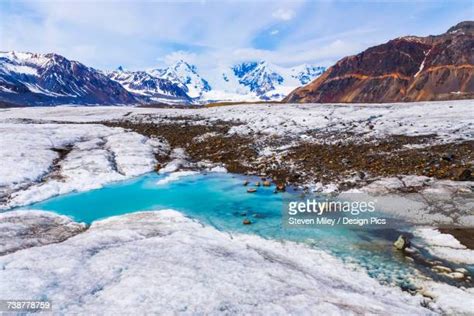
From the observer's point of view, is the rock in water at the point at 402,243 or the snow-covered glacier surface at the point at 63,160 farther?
the snow-covered glacier surface at the point at 63,160

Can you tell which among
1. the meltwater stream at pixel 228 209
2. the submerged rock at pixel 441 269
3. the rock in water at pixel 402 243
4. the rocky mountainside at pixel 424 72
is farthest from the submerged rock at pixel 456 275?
the rocky mountainside at pixel 424 72

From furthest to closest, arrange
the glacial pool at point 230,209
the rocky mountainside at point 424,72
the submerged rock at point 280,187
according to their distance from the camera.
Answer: the rocky mountainside at point 424,72, the submerged rock at point 280,187, the glacial pool at point 230,209

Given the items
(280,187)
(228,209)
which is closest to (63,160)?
(228,209)

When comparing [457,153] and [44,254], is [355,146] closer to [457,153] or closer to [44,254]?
[457,153]

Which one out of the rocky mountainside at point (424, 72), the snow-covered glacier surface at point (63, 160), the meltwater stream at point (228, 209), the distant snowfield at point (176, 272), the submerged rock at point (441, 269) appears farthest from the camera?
the rocky mountainside at point (424, 72)

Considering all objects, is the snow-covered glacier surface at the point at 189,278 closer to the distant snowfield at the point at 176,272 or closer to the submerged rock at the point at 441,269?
the distant snowfield at the point at 176,272

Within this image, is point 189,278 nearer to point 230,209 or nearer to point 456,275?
point 230,209

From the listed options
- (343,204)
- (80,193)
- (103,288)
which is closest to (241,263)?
(103,288)

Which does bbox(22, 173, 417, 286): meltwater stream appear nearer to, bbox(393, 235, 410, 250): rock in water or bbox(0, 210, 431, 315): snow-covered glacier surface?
bbox(393, 235, 410, 250): rock in water
